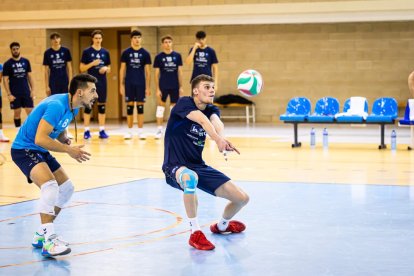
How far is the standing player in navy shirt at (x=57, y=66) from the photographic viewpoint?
54.3 ft

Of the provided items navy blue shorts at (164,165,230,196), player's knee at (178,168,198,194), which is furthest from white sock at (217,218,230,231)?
player's knee at (178,168,198,194)

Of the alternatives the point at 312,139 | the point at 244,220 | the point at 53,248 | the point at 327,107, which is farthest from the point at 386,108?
the point at 53,248

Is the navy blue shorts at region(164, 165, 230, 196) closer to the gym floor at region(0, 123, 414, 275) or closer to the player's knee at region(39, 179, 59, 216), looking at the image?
the gym floor at region(0, 123, 414, 275)

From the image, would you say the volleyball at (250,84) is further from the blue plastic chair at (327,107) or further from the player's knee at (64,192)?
the player's knee at (64,192)

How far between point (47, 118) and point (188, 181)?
4.18ft

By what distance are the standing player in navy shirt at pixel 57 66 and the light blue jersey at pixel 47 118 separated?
416 inches

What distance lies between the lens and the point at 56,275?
5.16 m

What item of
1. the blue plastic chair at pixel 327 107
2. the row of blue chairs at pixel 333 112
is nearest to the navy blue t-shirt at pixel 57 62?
the row of blue chairs at pixel 333 112

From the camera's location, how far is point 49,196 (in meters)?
5.77

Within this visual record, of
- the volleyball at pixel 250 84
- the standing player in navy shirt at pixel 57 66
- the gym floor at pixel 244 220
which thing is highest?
the standing player in navy shirt at pixel 57 66

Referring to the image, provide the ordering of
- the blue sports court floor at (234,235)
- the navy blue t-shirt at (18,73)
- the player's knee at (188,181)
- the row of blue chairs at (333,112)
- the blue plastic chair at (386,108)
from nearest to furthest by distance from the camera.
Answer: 1. the blue sports court floor at (234,235)
2. the player's knee at (188,181)
3. the row of blue chairs at (333,112)
4. the blue plastic chair at (386,108)
5. the navy blue t-shirt at (18,73)

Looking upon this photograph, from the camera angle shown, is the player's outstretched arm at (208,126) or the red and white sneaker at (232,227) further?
the red and white sneaker at (232,227)

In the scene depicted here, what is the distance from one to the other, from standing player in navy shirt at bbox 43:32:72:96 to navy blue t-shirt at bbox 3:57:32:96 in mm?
434

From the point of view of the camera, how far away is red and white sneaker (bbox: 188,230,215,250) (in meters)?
5.91
